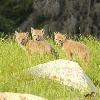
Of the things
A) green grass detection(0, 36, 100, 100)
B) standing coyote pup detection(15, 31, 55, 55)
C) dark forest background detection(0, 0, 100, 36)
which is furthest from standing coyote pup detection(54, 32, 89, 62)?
dark forest background detection(0, 0, 100, 36)

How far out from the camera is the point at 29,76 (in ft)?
37.4

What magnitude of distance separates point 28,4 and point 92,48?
12636 millimetres

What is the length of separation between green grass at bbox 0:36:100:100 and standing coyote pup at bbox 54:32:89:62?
0.22 m

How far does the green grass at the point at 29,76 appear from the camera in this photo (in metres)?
10.4

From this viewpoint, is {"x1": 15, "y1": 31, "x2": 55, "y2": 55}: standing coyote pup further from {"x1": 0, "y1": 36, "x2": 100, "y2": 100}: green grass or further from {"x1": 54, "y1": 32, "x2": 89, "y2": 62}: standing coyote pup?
{"x1": 54, "y1": 32, "x2": 89, "y2": 62}: standing coyote pup

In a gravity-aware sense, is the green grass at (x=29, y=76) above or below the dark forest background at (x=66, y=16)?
below

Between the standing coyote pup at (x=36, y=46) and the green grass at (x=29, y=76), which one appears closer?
the green grass at (x=29, y=76)

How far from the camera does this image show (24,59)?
1327 centimetres

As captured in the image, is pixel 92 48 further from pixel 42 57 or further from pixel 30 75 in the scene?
pixel 30 75

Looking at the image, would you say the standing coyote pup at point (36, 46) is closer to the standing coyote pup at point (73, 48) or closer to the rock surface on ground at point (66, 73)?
the standing coyote pup at point (73, 48)

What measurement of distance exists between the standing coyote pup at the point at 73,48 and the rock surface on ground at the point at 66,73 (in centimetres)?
129

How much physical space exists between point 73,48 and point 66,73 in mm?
2192

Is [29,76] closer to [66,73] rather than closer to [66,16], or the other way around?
[66,73]

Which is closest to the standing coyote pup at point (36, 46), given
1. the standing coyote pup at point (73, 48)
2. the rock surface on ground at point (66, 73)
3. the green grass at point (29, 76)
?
the green grass at point (29, 76)
